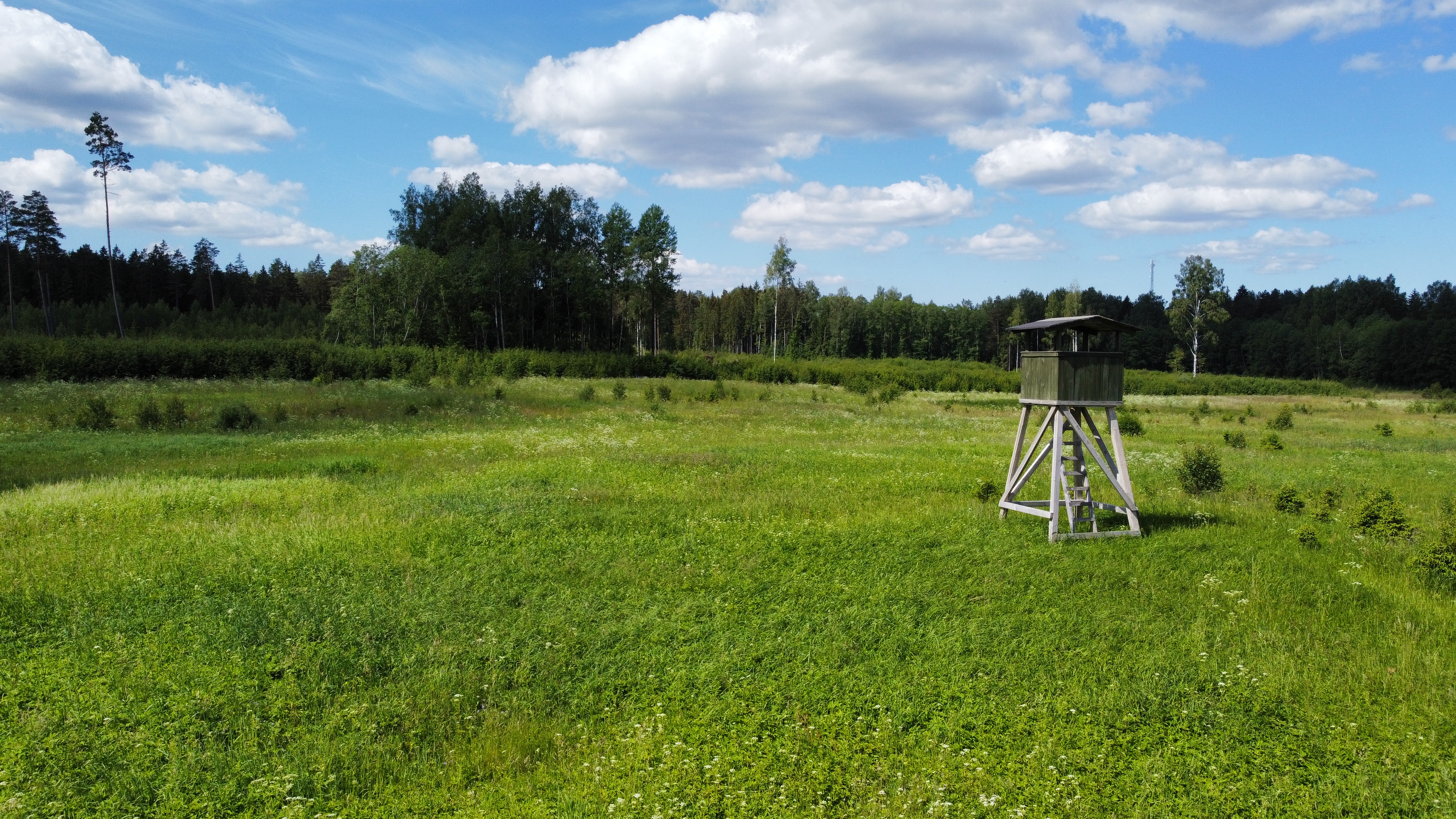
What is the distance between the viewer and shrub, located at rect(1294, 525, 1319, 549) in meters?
13.7

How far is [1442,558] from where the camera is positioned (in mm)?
11961

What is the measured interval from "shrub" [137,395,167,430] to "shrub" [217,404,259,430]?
Result: 194cm

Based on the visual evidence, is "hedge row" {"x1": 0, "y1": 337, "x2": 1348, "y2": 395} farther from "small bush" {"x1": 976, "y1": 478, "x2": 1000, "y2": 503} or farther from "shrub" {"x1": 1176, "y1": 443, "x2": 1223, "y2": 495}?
"small bush" {"x1": 976, "y1": 478, "x2": 1000, "y2": 503}

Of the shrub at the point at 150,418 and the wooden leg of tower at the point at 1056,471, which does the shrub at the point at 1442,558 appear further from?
the shrub at the point at 150,418

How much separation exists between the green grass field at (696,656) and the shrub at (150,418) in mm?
13021

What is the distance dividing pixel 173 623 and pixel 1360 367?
124m

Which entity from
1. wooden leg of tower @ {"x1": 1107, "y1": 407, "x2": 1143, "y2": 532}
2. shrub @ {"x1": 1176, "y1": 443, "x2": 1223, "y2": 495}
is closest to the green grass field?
wooden leg of tower @ {"x1": 1107, "y1": 407, "x2": 1143, "y2": 532}

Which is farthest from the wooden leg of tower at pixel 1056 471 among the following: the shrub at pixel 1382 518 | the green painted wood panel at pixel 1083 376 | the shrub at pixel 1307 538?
the shrub at pixel 1382 518

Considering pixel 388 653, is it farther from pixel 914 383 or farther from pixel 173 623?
pixel 914 383

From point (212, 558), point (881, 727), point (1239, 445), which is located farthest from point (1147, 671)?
point (1239, 445)

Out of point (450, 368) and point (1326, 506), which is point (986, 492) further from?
point (450, 368)

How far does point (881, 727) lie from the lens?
321 inches

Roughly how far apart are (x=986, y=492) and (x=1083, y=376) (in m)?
4.37

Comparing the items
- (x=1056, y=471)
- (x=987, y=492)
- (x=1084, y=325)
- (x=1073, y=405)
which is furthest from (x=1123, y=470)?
(x=987, y=492)
